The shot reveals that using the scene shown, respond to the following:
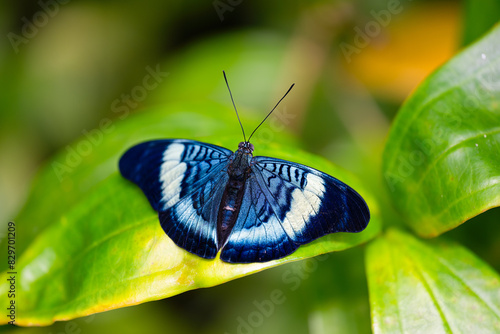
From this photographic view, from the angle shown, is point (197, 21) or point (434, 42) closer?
point (434, 42)

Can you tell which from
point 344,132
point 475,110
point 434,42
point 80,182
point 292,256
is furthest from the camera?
point 434,42

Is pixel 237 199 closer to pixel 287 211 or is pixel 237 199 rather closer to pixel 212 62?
pixel 287 211

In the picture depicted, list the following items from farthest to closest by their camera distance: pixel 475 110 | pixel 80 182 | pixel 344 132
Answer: pixel 344 132 → pixel 80 182 → pixel 475 110

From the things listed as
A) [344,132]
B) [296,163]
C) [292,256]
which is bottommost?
[344,132]

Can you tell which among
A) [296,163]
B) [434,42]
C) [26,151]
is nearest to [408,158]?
[296,163]

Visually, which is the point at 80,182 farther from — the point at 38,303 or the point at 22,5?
the point at 22,5

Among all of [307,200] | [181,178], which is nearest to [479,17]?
[307,200]

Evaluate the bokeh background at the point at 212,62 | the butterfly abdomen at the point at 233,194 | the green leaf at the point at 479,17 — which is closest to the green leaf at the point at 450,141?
the green leaf at the point at 479,17

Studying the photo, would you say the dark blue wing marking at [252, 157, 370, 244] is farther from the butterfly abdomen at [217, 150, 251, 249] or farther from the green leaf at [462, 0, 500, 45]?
the green leaf at [462, 0, 500, 45]
